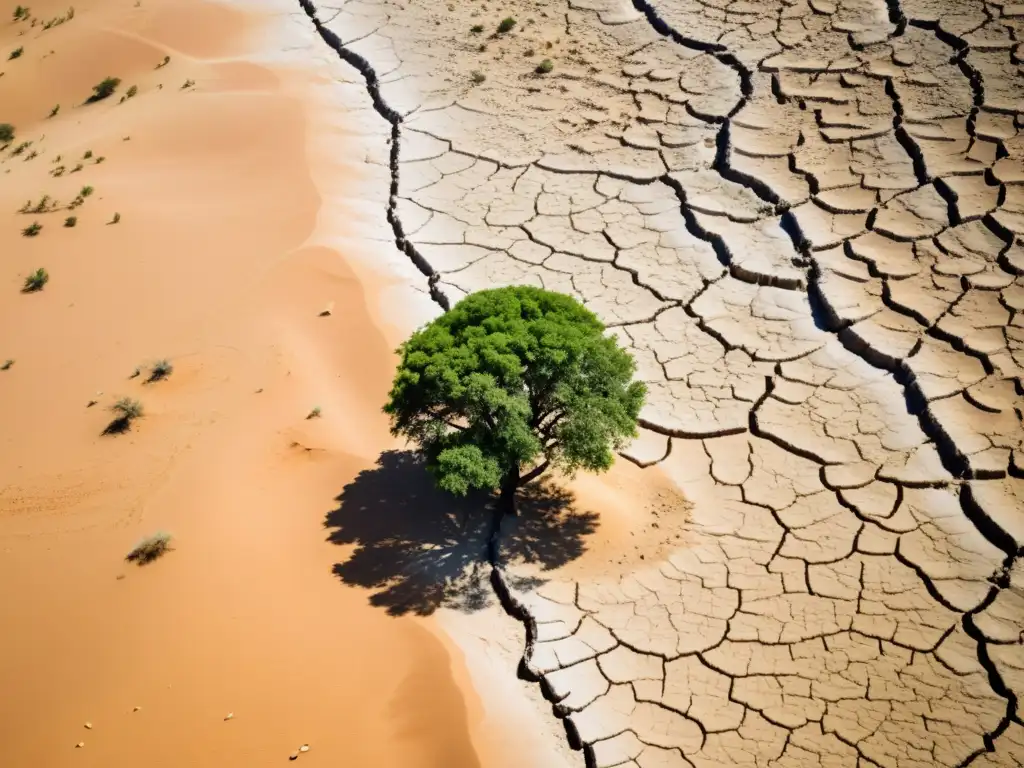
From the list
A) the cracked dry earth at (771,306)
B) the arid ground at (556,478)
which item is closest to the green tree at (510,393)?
the arid ground at (556,478)

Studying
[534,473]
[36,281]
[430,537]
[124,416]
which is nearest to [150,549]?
[124,416]

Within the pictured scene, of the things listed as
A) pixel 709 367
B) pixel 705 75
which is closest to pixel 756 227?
pixel 709 367

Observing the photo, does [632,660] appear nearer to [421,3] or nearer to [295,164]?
[295,164]

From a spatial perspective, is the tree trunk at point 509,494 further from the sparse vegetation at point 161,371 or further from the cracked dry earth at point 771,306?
the sparse vegetation at point 161,371

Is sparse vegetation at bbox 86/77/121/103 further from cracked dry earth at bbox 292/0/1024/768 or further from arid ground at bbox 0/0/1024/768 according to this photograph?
cracked dry earth at bbox 292/0/1024/768

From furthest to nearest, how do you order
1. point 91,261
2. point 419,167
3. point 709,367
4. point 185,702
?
point 419,167 < point 91,261 < point 709,367 < point 185,702
